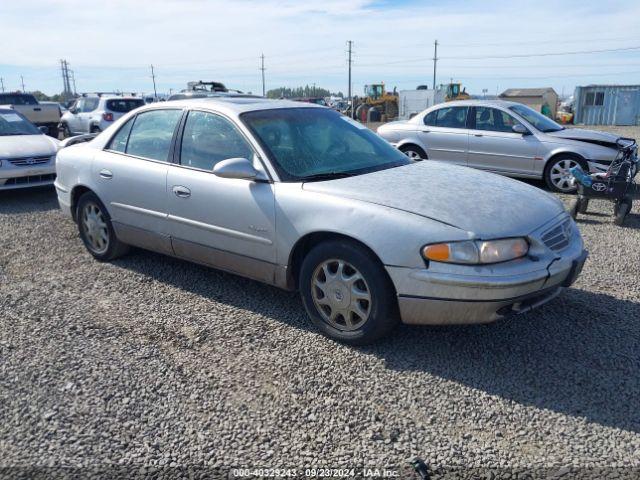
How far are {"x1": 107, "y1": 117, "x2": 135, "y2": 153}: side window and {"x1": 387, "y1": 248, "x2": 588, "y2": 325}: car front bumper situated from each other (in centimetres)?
300

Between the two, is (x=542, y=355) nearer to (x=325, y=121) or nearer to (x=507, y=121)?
(x=325, y=121)

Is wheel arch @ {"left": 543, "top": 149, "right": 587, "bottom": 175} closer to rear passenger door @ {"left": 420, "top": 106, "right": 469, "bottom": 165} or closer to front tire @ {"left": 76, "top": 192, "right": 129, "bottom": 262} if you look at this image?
rear passenger door @ {"left": 420, "top": 106, "right": 469, "bottom": 165}

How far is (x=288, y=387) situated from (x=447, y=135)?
7.65 m

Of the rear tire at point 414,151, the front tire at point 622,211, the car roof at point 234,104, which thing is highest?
the car roof at point 234,104

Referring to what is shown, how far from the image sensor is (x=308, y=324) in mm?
4012

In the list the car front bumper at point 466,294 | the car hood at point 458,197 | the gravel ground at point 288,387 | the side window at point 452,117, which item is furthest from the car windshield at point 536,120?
the car front bumper at point 466,294

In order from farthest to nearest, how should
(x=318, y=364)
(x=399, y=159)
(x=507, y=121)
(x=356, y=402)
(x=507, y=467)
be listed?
(x=507, y=121) < (x=399, y=159) < (x=318, y=364) < (x=356, y=402) < (x=507, y=467)

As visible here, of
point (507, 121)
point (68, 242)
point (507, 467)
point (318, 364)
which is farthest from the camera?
point (507, 121)

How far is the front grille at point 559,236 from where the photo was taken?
3.49 m

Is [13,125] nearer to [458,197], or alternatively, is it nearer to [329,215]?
[329,215]

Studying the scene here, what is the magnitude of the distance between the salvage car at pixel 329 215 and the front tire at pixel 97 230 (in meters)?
0.03

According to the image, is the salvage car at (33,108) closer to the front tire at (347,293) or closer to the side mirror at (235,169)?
the side mirror at (235,169)

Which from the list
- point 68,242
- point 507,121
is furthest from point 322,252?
point 507,121

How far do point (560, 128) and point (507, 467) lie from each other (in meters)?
8.34
